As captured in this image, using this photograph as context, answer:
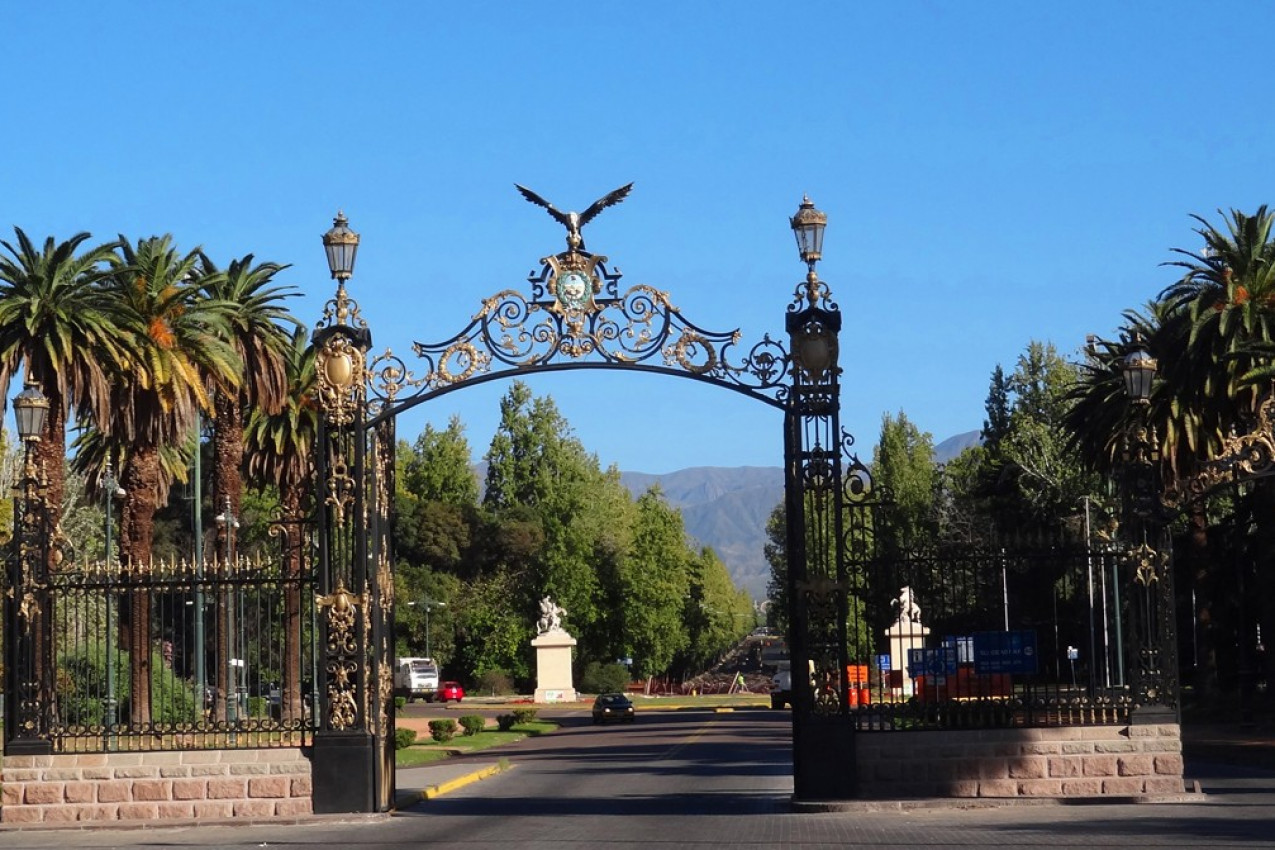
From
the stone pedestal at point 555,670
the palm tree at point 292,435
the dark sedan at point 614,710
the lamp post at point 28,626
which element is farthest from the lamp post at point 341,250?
the stone pedestal at point 555,670

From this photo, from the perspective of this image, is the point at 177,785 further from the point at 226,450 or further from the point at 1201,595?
the point at 1201,595

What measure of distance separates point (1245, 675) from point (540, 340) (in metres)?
27.9

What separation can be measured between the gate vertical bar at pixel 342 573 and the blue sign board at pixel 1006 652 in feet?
24.6

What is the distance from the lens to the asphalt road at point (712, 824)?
60.8ft

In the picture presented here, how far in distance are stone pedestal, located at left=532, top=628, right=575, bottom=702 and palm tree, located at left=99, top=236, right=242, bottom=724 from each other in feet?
167

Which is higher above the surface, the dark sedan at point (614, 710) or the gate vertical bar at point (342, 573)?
the gate vertical bar at point (342, 573)

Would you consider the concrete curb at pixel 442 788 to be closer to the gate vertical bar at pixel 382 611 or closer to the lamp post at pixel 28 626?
the gate vertical bar at pixel 382 611

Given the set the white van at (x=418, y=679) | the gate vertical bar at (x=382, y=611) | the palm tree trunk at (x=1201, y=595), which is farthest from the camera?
the white van at (x=418, y=679)

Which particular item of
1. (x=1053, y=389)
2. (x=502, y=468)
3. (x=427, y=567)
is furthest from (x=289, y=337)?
(x=502, y=468)

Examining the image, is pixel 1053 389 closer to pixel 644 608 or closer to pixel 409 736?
pixel 644 608

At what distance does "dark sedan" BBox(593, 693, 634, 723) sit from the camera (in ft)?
205

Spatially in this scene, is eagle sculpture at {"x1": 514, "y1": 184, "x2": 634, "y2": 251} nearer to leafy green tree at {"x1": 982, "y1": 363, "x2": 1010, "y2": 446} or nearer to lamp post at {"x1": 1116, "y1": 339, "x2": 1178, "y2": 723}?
lamp post at {"x1": 1116, "y1": 339, "x2": 1178, "y2": 723}

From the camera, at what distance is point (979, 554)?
21.9 meters

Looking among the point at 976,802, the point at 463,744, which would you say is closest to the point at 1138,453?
the point at 976,802
